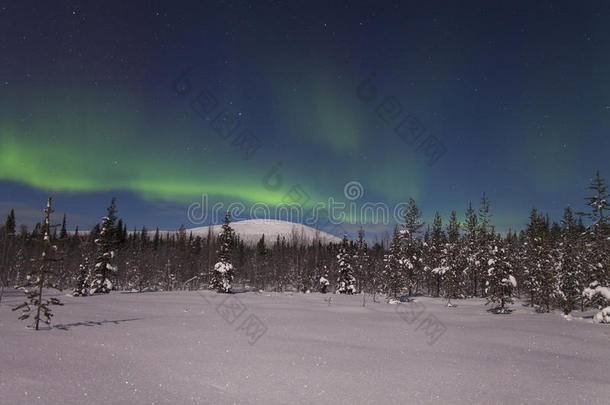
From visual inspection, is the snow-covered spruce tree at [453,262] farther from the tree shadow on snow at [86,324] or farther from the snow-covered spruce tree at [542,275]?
the tree shadow on snow at [86,324]

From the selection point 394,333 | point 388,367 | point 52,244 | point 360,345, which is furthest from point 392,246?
point 52,244

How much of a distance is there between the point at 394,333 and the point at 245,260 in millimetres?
96007

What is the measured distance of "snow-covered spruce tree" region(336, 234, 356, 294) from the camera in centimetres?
5121

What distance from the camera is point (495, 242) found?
32.8 m

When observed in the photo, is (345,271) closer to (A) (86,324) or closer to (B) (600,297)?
(B) (600,297)

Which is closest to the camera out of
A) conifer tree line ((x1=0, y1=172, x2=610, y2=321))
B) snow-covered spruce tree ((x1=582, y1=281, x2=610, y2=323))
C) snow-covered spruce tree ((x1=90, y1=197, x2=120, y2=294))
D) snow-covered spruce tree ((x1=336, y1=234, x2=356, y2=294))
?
snow-covered spruce tree ((x1=582, y1=281, x2=610, y2=323))

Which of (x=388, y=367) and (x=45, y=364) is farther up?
(x=45, y=364)

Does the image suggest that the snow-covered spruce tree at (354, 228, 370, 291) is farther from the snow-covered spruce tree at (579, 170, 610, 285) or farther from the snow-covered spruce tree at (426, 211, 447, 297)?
the snow-covered spruce tree at (579, 170, 610, 285)

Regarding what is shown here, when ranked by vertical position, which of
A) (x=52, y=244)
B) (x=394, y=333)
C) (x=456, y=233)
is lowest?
(x=394, y=333)

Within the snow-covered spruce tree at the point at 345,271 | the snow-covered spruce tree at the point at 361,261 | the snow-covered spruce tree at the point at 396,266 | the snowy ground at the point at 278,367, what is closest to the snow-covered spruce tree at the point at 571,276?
the snow-covered spruce tree at the point at 396,266

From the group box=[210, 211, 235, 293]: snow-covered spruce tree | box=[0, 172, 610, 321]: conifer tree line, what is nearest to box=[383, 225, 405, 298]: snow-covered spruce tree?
box=[0, 172, 610, 321]: conifer tree line

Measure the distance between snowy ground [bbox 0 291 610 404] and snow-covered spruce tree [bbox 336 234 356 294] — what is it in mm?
34964

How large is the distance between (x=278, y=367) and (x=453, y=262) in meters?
46.6

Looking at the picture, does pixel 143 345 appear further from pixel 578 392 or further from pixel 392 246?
pixel 392 246
